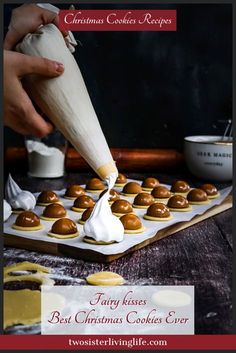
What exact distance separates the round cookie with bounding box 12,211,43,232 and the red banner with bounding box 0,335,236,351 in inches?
14.8

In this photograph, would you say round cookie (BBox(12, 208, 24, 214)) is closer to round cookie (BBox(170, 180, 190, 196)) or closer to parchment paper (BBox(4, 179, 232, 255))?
parchment paper (BBox(4, 179, 232, 255))

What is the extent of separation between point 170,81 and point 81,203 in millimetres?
748

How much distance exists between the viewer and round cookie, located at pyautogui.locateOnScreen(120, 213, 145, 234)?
1.27 metres

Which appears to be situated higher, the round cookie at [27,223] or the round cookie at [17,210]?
the round cookie at [17,210]

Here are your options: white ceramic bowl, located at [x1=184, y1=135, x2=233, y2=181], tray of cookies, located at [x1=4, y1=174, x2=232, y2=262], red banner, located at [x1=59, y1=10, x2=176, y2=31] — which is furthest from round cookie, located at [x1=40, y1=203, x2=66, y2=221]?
white ceramic bowl, located at [x1=184, y1=135, x2=233, y2=181]

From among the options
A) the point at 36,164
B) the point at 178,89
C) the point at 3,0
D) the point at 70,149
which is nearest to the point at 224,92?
the point at 178,89

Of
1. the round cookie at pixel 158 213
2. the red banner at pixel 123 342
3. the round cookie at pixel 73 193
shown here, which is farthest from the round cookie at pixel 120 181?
the red banner at pixel 123 342

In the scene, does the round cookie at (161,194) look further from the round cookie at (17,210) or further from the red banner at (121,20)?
the red banner at (121,20)

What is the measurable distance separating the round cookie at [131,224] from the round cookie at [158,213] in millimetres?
87

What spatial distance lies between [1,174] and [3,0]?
0.31m

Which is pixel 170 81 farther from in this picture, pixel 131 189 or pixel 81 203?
pixel 81 203

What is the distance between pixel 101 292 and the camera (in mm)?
1021

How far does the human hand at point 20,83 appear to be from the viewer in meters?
1.09

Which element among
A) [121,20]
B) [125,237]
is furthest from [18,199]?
[121,20]
